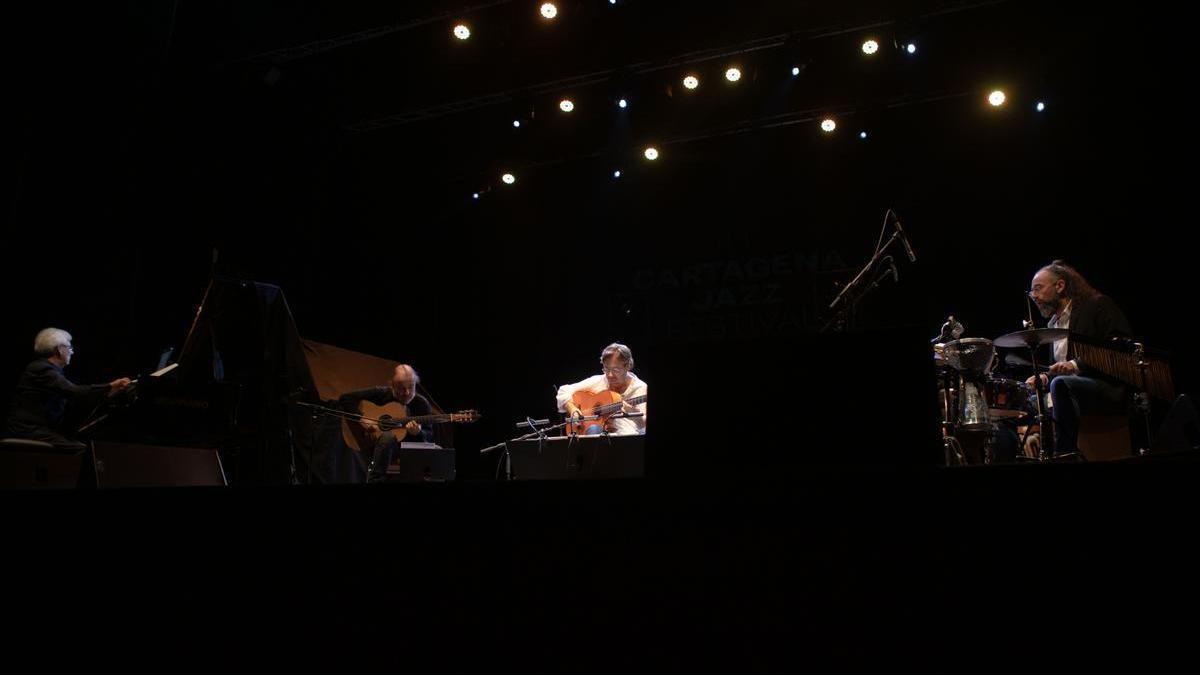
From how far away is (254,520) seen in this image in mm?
1399

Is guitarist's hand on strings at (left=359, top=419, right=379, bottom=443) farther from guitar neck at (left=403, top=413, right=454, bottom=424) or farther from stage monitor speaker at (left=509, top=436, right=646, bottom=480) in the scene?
stage monitor speaker at (left=509, top=436, right=646, bottom=480)

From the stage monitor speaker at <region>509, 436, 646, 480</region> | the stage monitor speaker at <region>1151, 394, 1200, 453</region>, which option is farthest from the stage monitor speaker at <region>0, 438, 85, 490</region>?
the stage monitor speaker at <region>1151, 394, 1200, 453</region>

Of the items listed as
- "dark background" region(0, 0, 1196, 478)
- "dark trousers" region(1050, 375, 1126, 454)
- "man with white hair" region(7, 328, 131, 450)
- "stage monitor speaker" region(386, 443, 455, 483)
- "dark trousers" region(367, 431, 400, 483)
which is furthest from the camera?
"dark trousers" region(367, 431, 400, 483)

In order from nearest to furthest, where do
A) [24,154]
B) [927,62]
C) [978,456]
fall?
[978,456] → [24,154] → [927,62]

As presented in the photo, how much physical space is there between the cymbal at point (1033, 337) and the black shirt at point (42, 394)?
21.7 ft

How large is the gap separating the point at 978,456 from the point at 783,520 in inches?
168

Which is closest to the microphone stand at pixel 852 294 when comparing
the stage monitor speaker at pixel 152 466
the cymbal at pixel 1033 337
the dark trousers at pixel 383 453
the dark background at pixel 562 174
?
the cymbal at pixel 1033 337

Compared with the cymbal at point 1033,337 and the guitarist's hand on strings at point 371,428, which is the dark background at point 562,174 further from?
the cymbal at point 1033,337

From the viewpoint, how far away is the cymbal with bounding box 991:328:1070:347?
4621mm

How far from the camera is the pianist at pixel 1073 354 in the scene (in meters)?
4.81

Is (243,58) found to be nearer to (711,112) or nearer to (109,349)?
(109,349)

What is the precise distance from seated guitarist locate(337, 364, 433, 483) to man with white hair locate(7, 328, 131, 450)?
177 cm

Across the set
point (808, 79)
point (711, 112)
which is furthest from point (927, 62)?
point (711, 112)

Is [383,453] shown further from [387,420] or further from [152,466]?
[152,466]
